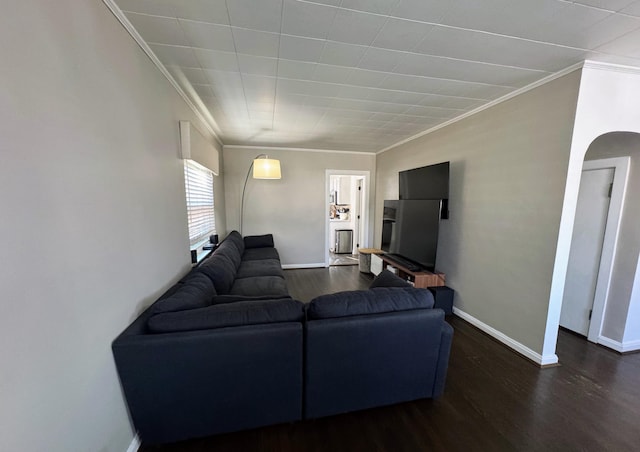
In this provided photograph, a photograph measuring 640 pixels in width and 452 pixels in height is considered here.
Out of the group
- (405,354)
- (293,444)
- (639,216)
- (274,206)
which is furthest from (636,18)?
(274,206)

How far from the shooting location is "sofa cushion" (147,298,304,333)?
4.28ft

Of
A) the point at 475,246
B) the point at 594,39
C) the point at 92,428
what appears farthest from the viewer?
the point at 475,246

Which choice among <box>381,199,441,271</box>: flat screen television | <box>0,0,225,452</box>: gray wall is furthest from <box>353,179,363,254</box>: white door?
<box>0,0,225,452</box>: gray wall

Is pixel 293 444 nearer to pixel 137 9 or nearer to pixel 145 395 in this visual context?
pixel 145 395

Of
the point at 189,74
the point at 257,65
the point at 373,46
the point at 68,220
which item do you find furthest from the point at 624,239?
the point at 189,74

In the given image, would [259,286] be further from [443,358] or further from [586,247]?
[586,247]

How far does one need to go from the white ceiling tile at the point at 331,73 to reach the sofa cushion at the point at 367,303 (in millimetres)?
1740

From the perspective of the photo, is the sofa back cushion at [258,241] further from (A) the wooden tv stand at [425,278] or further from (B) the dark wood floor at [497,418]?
(B) the dark wood floor at [497,418]

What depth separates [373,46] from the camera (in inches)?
64.0

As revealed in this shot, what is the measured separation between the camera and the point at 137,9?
1298mm

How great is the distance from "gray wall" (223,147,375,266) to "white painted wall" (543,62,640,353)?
3.55 meters

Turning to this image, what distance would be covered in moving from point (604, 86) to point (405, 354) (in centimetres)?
256

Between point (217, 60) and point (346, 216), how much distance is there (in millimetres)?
5387

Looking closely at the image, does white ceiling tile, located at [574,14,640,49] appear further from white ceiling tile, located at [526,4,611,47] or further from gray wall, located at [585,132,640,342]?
gray wall, located at [585,132,640,342]
